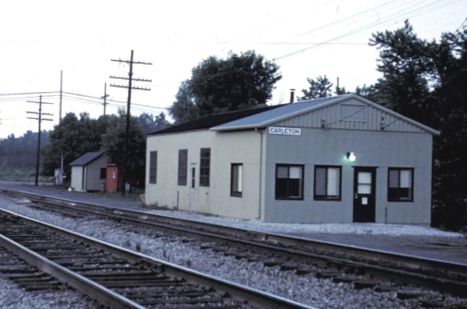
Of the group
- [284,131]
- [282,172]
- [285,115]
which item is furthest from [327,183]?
[285,115]

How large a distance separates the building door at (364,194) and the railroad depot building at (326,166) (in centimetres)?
4

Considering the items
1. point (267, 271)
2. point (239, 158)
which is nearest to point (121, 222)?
point (239, 158)

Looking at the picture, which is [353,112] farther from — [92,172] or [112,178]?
[92,172]

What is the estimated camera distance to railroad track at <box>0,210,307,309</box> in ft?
30.4

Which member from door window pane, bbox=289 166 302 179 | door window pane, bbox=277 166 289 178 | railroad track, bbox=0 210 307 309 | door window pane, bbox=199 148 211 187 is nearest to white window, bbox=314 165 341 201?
door window pane, bbox=289 166 302 179

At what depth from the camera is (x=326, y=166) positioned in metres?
29.3

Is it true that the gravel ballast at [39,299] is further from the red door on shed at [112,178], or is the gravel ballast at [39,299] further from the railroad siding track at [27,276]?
the red door on shed at [112,178]

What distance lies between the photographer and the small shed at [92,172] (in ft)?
224

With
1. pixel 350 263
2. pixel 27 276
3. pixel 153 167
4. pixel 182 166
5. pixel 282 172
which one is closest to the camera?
pixel 27 276

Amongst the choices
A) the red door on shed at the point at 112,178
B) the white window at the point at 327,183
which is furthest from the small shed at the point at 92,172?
the white window at the point at 327,183

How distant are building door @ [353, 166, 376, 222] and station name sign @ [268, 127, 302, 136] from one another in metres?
2.96

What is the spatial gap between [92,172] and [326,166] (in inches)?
1673

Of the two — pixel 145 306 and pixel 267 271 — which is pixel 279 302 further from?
pixel 267 271

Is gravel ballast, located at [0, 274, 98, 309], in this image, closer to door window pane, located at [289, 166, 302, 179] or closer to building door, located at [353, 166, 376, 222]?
door window pane, located at [289, 166, 302, 179]
